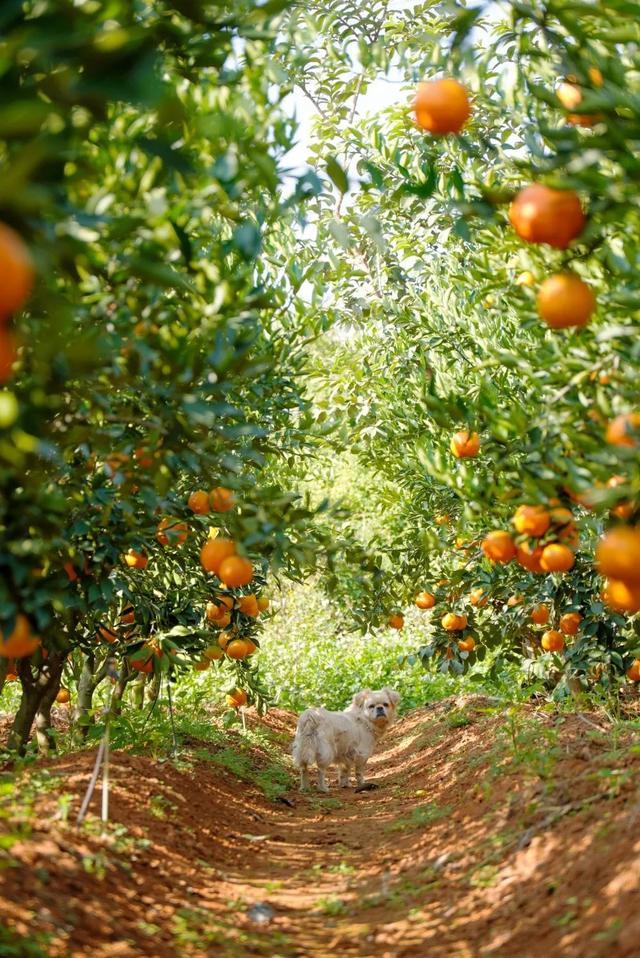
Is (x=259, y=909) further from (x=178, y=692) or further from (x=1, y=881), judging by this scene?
(x=178, y=692)

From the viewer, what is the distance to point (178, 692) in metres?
12.1

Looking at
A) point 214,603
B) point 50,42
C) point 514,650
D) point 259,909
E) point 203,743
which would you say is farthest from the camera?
point 514,650

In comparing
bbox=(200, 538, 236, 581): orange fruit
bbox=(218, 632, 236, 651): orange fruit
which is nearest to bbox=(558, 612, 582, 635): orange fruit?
bbox=(218, 632, 236, 651): orange fruit

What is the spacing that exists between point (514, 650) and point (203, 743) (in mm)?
3128

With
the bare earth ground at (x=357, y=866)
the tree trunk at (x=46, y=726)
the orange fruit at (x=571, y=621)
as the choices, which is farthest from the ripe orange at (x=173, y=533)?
the orange fruit at (x=571, y=621)

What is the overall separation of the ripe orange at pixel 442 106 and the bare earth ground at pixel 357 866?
2.48 meters

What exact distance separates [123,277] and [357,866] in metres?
3.47

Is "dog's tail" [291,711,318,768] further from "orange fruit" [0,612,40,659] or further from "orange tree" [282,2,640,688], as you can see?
"orange fruit" [0,612,40,659]

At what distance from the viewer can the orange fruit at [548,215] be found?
2.79 metres

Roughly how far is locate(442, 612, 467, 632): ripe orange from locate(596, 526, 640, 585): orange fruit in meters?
5.38

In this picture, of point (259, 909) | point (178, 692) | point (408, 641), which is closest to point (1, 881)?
point (259, 909)

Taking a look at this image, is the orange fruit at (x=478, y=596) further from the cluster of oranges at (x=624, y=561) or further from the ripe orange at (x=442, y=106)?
the ripe orange at (x=442, y=106)

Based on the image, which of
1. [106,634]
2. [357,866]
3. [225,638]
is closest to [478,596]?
[225,638]

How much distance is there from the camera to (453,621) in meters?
8.34
